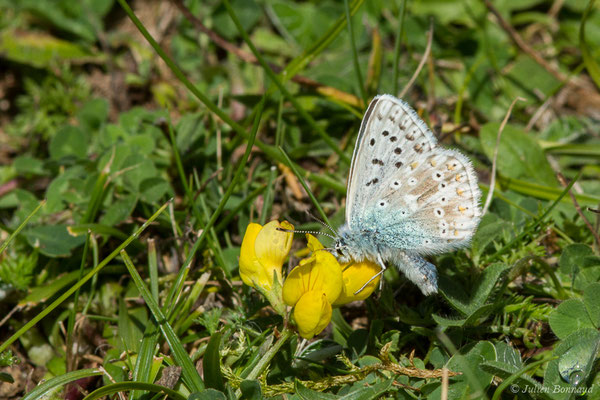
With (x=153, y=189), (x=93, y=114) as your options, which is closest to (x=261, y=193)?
(x=153, y=189)

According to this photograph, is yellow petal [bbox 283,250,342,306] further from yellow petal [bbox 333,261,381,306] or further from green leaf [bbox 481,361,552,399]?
green leaf [bbox 481,361,552,399]

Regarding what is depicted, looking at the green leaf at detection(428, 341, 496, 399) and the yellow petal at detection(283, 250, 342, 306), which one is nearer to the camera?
the yellow petal at detection(283, 250, 342, 306)

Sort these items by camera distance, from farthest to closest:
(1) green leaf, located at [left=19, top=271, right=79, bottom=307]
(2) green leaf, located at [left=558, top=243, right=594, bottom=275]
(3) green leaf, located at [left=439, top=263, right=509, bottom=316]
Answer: (1) green leaf, located at [left=19, top=271, right=79, bottom=307] < (2) green leaf, located at [left=558, top=243, right=594, bottom=275] < (3) green leaf, located at [left=439, top=263, right=509, bottom=316]

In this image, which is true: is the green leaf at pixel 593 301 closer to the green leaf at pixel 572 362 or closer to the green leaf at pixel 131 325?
the green leaf at pixel 572 362

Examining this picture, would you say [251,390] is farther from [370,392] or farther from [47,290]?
[47,290]

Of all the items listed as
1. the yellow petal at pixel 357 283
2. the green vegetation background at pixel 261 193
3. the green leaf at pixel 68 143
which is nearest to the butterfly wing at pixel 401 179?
the yellow petal at pixel 357 283

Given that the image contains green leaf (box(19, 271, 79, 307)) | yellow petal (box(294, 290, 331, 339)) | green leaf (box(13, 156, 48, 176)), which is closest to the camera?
yellow petal (box(294, 290, 331, 339))

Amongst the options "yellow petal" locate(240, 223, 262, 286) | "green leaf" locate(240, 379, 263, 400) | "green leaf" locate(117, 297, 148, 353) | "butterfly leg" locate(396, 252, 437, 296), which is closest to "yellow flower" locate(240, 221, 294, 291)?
"yellow petal" locate(240, 223, 262, 286)
